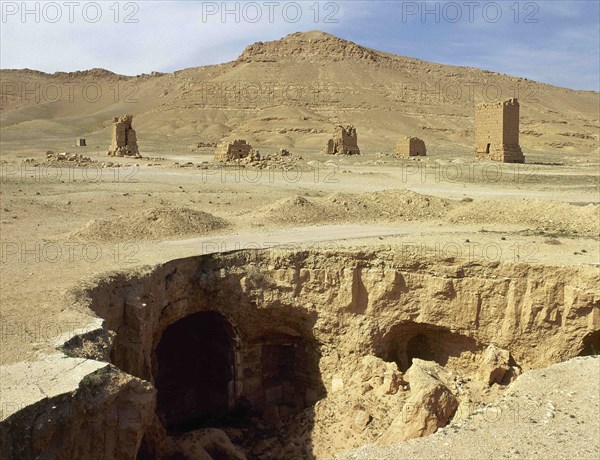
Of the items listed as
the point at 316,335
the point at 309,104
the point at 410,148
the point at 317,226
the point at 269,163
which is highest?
the point at 309,104

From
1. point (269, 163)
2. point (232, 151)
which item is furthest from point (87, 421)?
point (232, 151)

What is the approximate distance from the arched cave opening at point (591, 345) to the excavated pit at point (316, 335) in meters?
0.05

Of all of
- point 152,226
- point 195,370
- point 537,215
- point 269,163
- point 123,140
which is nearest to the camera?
point 195,370

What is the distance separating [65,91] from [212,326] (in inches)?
5251

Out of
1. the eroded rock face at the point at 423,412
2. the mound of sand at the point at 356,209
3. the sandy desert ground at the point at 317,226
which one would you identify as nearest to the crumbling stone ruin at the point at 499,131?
the sandy desert ground at the point at 317,226

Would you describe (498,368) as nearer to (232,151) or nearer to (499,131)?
(499,131)

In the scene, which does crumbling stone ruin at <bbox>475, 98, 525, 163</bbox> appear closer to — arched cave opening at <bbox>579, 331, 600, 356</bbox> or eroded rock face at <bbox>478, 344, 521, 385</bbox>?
arched cave opening at <bbox>579, 331, 600, 356</bbox>

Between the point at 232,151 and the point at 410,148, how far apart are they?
12579 mm

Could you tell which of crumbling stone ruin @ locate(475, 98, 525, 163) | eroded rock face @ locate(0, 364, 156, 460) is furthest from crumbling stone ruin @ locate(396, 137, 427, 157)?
eroded rock face @ locate(0, 364, 156, 460)

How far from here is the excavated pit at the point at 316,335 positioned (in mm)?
11602

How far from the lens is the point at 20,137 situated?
68188 millimetres

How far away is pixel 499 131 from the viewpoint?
1393 inches

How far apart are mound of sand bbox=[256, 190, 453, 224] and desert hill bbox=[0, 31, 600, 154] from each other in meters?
31.9

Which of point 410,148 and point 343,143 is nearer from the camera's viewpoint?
point 410,148
